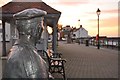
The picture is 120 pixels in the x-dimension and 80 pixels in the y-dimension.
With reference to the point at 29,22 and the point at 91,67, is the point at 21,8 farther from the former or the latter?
the point at 29,22

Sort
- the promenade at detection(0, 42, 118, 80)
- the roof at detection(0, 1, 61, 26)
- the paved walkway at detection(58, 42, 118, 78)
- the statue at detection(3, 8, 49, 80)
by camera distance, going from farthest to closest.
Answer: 1. the roof at detection(0, 1, 61, 26)
2. the paved walkway at detection(58, 42, 118, 78)
3. the promenade at detection(0, 42, 118, 80)
4. the statue at detection(3, 8, 49, 80)

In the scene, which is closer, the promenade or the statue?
the statue

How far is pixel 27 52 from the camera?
2709mm

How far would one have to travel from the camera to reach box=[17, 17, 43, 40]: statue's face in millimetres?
2721

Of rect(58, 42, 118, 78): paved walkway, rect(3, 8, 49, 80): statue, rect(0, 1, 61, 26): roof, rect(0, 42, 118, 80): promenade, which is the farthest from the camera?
rect(0, 1, 61, 26): roof

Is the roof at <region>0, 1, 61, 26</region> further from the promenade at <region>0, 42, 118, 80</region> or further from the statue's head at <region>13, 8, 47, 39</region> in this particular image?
the statue's head at <region>13, 8, 47, 39</region>

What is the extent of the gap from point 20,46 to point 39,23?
0.27 m

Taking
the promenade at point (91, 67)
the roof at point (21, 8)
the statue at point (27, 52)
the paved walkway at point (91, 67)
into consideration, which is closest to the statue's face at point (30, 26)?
the statue at point (27, 52)

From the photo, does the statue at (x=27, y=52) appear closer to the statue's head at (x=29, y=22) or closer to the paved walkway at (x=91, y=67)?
the statue's head at (x=29, y=22)

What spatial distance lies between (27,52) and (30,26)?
23cm

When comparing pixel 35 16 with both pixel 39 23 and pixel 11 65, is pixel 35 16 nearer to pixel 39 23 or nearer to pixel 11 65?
pixel 39 23

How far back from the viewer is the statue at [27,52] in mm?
2645

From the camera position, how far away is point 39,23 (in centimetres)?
278

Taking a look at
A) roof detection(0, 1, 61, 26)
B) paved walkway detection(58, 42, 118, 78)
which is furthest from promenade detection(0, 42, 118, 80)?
roof detection(0, 1, 61, 26)
